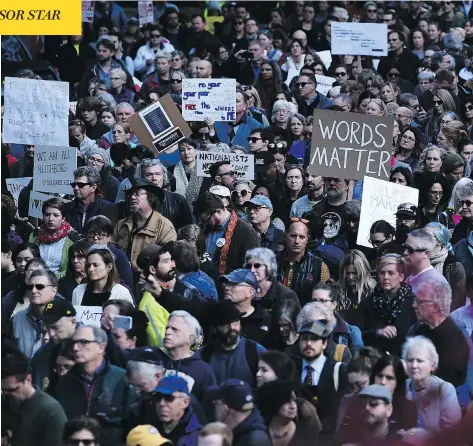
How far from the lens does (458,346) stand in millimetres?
10055

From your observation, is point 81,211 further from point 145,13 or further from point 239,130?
point 145,13

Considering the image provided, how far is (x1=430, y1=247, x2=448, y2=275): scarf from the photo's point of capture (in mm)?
11703

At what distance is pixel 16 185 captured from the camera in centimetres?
1527

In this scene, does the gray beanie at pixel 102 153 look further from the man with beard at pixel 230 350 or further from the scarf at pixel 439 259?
the man with beard at pixel 230 350

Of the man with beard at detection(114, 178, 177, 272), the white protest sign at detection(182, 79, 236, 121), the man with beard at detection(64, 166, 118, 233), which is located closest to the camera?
the man with beard at detection(114, 178, 177, 272)

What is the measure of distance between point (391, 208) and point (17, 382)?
15.2 feet

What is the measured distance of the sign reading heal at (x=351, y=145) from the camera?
1382cm

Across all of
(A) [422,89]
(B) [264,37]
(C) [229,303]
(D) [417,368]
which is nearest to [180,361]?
(C) [229,303]

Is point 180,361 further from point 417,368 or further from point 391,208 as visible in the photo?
point 391,208

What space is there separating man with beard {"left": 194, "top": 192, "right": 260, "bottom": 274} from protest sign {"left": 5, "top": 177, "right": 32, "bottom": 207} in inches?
110

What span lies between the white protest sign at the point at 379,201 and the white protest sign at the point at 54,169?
2641mm

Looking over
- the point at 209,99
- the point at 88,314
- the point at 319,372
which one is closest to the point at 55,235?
the point at 88,314

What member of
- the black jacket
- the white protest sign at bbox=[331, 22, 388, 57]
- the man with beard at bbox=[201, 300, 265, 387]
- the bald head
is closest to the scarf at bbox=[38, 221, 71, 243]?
the black jacket

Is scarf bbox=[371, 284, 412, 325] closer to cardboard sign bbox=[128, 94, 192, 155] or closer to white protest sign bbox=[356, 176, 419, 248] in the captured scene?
white protest sign bbox=[356, 176, 419, 248]
